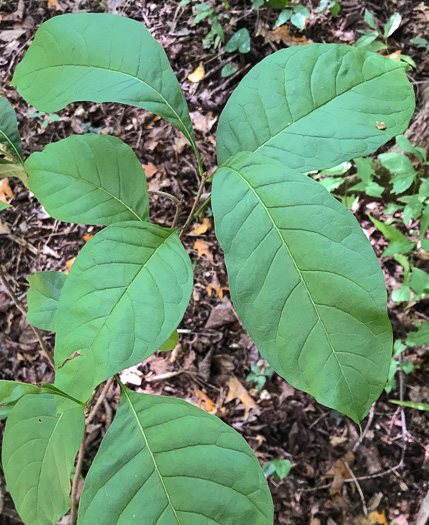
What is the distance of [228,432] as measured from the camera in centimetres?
81

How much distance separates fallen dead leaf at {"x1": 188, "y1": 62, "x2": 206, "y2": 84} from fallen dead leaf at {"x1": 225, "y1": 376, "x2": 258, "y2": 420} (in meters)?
2.02

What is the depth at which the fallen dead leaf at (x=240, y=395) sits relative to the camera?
2.13 metres

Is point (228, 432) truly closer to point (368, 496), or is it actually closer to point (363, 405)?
point (363, 405)

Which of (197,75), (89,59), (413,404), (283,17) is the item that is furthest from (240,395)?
(283,17)

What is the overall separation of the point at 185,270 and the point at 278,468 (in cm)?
153

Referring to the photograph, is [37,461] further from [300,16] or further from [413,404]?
[300,16]

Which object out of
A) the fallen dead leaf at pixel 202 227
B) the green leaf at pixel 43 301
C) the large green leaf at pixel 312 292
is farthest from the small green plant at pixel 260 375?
the large green leaf at pixel 312 292

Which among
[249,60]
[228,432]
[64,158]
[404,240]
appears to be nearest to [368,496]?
[404,240]

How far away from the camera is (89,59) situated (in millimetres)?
973

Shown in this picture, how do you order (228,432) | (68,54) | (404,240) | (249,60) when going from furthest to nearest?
(249,60)
(404,240)
(68,54)
(228,432)

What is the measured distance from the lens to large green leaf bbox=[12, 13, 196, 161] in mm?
970

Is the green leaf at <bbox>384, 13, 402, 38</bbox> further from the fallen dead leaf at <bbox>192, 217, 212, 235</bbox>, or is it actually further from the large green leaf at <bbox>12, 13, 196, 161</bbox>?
the large green leaf at <bbox>12, 13, 196, 161</bbox>

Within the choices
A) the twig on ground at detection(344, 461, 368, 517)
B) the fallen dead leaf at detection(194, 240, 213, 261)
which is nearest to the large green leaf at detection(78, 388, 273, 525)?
the twig on ground at detection(344, 461, 368, 517)

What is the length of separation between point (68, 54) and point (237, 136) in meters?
0.47
